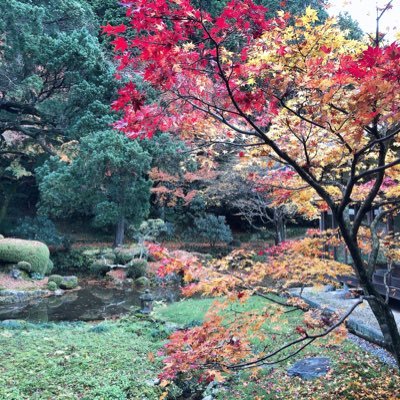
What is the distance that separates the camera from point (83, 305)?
30.4ft

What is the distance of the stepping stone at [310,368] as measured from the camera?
13.2ft

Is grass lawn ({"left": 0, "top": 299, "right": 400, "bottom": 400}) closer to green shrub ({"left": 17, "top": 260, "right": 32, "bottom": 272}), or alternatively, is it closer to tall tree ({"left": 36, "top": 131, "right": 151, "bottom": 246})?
green shrub ({"left": 17, "top": 260, "right": 32, "bottom": 272})

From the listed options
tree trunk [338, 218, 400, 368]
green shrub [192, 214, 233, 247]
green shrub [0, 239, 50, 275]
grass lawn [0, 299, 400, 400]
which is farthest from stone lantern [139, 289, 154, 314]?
green shrub [192, 214, 233, 247]

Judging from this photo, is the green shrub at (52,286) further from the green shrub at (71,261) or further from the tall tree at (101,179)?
the green shrub at (71,261)

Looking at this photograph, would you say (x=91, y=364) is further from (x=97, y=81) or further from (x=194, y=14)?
(x=97, y=81)

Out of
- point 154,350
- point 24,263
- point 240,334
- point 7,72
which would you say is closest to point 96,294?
point 24,263

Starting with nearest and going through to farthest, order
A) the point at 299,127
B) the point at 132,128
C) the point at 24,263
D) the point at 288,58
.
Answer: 1. the point at 132,128
2. the point at 288,58
3. the point at 299,127
4. the point at 24,263

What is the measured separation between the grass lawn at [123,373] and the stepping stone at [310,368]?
0.09m

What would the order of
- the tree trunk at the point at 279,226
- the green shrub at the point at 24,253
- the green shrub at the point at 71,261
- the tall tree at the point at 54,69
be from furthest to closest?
the green shrub at the point at 71,261 → the tree trunk at the point at 279,226 → the green shrub at the point at 24,253 → the tall tree at the point at 54,69

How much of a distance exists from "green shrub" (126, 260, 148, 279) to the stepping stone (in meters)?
8.70

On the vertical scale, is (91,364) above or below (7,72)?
below

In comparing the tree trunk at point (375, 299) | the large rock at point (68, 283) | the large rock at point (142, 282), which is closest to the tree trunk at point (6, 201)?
the large rock at point (68, 283)

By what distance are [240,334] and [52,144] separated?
45.4ft

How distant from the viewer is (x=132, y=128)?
96.9 inches
